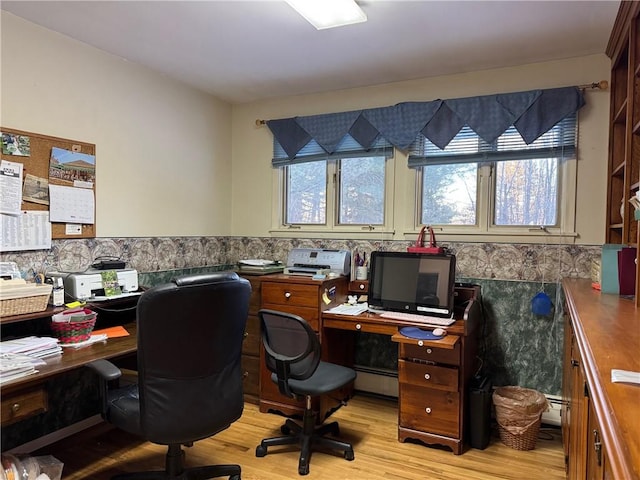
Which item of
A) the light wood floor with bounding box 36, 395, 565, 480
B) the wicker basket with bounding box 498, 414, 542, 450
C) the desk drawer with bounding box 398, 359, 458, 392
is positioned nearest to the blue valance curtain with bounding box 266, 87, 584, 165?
the desk drawer with bounding box 398, 359, 458, 392

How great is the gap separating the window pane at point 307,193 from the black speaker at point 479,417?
5.87 feet

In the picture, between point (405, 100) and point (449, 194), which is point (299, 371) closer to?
point (449, 194)

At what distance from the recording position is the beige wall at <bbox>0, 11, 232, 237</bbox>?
2416 millimetres

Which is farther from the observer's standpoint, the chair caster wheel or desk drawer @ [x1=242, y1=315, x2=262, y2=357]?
desk drawer @ [x1=242, y1=315, x2=262, y2=357]

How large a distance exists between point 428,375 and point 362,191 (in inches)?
61.4

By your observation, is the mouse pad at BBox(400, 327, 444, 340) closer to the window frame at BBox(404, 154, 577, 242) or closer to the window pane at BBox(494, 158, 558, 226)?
the window frame at BBox(404, 154, 577, 242)

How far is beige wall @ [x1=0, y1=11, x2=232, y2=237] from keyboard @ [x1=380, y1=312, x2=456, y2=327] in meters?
1.80

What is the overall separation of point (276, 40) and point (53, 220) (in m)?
1.72

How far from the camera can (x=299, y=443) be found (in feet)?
8.46

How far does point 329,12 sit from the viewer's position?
221 cm

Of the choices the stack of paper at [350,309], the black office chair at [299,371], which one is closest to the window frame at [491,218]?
the stack of paper at [350,309]

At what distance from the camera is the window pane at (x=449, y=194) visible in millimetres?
3166

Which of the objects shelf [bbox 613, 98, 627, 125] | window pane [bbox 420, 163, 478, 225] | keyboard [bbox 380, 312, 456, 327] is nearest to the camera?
shelf [bbox 613, 98, 627, 125]

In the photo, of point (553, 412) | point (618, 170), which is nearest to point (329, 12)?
point (618, 170)
